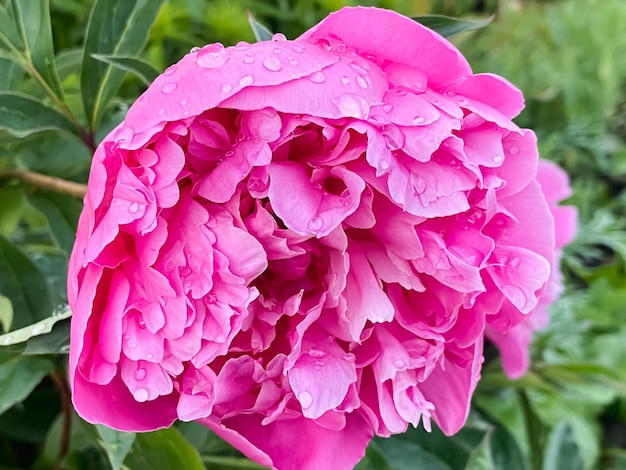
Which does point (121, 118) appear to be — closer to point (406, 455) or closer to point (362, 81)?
point (362, 81)

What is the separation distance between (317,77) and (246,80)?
1.2 inches

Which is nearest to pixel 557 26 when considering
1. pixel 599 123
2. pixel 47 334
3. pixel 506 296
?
pixel 599 123

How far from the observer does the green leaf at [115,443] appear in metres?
0.33

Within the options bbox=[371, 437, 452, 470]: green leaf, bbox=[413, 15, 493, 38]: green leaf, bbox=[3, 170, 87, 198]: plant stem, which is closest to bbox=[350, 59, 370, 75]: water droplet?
bbox=[413, 15, 493, 38]: green leaf

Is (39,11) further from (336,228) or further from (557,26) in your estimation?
(557,26)

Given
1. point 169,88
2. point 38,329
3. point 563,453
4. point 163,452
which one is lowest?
point 563,453

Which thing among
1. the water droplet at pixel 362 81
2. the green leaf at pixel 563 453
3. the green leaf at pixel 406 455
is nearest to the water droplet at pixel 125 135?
the water droplet at pixel 362 81

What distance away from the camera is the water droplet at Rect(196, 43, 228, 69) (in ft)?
0.92

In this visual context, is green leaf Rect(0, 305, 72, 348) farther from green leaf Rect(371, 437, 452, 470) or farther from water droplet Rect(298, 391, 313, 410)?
green leaf Rect(371, 437, 452, 470)

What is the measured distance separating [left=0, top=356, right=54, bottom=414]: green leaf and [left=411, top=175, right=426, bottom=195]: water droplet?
0.80 feet

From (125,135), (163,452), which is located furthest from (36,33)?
(163,452)

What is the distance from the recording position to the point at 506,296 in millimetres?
320

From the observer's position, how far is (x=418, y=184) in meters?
0.30

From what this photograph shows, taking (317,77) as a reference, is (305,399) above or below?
below
